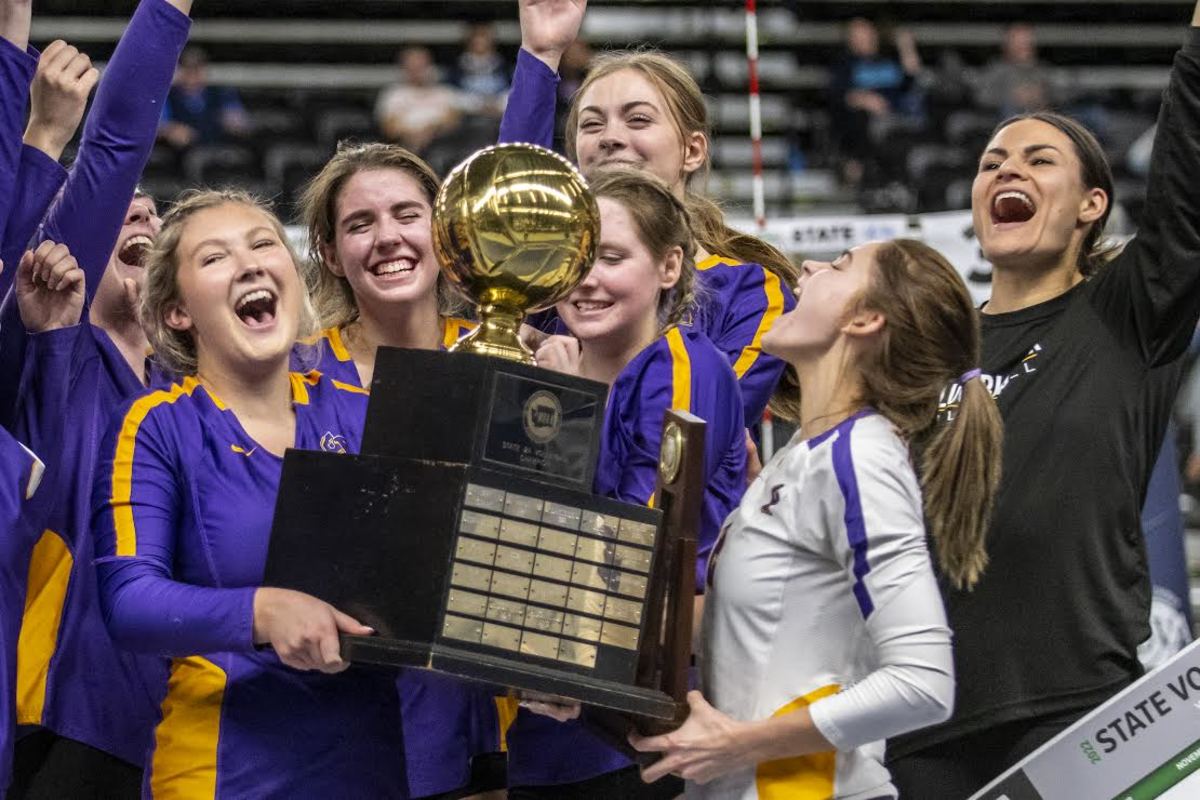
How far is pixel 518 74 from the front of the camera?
8.41 ft

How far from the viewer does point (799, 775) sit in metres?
1.89

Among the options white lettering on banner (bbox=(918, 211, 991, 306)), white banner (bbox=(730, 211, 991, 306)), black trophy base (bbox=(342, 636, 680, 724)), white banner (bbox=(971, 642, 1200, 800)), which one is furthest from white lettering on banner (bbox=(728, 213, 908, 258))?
black trophy base (bbox=(342, 636, 680, 724))

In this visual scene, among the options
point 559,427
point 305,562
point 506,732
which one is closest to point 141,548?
point 305,562

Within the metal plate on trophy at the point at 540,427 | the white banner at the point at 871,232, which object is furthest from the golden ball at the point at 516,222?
the white banner at the point at 871,232

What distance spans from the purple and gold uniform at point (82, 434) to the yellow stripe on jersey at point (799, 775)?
0.87 m

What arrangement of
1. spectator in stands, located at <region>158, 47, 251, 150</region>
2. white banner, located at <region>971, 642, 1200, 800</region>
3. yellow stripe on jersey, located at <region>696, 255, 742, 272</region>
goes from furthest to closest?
spectator in stands, located at <region>158, 47, 251, 150</region>
yellow stripe on jersey, located at <region>696, 255, 742, 272</region>
white banner, located at <region>971, 642, 1200, 800</region>

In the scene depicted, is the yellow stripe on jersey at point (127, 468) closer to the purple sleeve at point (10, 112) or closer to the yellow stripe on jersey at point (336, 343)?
the purple sleeve at point (10, 112)

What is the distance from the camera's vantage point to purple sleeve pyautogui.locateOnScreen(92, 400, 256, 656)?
184 centimetres

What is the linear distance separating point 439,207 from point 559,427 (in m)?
0.29

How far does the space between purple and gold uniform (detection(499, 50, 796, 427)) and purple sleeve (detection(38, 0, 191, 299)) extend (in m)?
0.47

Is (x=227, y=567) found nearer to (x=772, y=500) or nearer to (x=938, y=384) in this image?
(x=772, y=500)

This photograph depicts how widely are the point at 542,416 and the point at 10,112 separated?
2.80 feet

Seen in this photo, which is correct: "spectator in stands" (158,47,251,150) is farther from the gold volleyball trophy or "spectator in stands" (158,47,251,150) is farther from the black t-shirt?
the gold volleyball trophy

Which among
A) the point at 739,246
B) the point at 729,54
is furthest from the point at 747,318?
the point at 729,54
